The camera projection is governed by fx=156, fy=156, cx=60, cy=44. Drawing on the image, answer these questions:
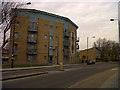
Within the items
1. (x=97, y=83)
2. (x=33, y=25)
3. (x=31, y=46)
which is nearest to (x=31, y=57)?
(x=31, y=46)

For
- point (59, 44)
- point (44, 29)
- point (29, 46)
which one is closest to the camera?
point (29, 46)

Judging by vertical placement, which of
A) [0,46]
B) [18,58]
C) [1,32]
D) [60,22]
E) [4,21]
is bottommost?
[18,58]

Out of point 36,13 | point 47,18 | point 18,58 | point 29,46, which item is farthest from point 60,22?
point 18,58

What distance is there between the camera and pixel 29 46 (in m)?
40.9

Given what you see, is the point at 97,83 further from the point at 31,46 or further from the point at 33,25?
the point at 33,25

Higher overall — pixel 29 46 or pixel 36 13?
pixel 36 13

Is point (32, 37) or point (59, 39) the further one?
point (59, 39)

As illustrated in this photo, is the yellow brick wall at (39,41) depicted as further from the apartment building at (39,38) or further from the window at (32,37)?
the window at (32,37)

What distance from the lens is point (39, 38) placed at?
42594 mm

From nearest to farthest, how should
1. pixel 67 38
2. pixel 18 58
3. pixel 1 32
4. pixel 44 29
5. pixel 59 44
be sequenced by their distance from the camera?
pixel 1 32 < pixel 18 58 < pixel 44 29 < pixel 59 44 < pixel 67 38

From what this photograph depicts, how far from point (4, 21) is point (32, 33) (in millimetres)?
15037

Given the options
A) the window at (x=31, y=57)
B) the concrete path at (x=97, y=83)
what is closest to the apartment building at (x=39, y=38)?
the window at (x=31, y=57)

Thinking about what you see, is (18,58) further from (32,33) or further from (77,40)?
(77,40)

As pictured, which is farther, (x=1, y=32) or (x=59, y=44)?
(x=59, y=44)
